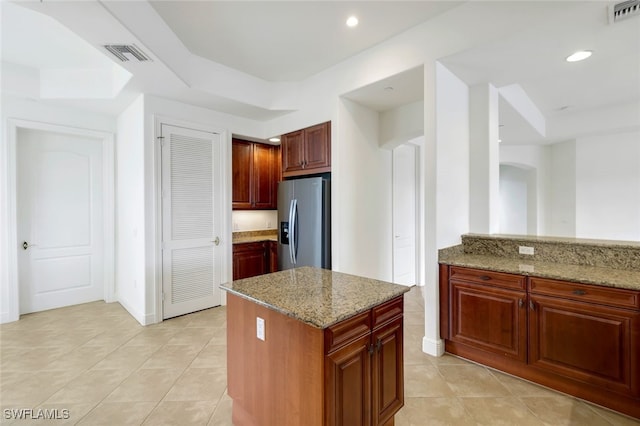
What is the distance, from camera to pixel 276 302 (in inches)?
57.5

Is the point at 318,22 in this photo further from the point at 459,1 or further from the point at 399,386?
the point at 399,386

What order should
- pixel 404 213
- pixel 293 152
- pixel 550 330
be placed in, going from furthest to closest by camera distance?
1. pixel 404 213
2. pixel 293 152
3. pixel 550 330

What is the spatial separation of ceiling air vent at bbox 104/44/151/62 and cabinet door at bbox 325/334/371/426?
2857 mm

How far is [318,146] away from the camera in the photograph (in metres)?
3.71

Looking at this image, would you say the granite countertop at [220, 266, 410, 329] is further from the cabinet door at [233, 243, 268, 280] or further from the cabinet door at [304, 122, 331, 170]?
the cabinet door at [233, 243, 268, 280]

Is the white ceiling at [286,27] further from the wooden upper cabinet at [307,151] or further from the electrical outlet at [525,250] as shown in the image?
the electrical outlet at [525,250]

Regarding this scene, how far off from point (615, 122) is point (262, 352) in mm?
6481

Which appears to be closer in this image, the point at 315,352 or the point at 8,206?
the point at 315,352

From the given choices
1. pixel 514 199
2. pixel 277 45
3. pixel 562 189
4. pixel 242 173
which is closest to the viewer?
pixel 277 45

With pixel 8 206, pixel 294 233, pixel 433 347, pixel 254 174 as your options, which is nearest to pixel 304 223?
pixel 294 233

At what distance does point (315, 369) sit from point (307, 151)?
3022mm

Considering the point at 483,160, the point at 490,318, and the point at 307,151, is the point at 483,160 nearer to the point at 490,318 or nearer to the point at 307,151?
the point at 490,318

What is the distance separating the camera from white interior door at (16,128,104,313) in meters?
3.68

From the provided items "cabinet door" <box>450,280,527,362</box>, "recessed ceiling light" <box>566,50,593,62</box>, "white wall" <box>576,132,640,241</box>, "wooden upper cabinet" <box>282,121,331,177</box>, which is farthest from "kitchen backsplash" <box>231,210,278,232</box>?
"white wall" <box>576,132,640,241</box>
